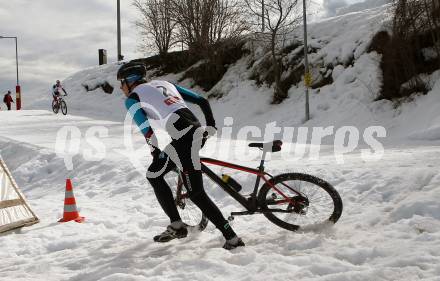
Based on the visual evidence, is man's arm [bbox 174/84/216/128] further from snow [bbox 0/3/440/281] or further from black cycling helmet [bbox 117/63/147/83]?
snow [bbox 0/3/440/281]

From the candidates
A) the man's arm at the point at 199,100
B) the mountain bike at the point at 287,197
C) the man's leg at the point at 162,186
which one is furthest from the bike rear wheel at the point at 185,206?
the man's arm at the point at 199,100

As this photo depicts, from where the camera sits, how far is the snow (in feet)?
13.2

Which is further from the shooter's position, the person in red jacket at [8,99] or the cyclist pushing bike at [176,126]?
the person in red jacket at [8,99]

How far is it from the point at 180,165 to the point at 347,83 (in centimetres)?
1515

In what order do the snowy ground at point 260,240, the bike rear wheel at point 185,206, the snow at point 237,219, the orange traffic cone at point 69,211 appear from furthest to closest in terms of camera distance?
the orange traffic cone at point 69,211
the bike rear wheel at point 185,206
the snow at point 237,219
the snowy ground at point 260,240

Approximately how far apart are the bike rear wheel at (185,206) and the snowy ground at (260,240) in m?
0.16

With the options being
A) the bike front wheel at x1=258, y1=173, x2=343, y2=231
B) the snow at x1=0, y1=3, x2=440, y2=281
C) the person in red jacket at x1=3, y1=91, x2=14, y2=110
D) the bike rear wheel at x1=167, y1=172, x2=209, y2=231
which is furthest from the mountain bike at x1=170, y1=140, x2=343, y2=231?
the person in red jacket at x1=3, y1=91, x2=14, y2=110

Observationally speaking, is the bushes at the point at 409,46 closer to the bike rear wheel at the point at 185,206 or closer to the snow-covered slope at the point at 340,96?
the snow-covered slope at the point at 340,96

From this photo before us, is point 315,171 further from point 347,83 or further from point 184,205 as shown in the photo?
point 347,83

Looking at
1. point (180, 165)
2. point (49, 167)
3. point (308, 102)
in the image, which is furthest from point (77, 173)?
point (308, 102)

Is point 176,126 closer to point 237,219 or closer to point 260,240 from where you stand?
point 260,240

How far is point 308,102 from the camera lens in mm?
18125

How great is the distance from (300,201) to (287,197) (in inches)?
6.0

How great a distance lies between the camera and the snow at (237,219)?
4.04 meters
